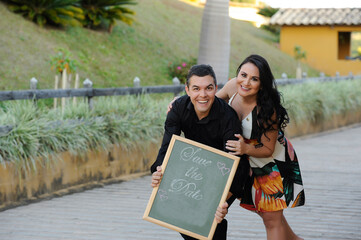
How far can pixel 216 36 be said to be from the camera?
13.8 m

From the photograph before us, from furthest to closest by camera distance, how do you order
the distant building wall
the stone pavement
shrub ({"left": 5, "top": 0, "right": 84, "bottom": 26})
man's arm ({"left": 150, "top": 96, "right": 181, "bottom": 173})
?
the distant building wall
shrub ({"left": 5, "top": 0, "right": 84, "bottom": 26})
the stone pavement
man's arm ({"left": 150, "top": 96, "right": 181, "bottom": 173})

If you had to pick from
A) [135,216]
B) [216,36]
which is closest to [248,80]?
[135,216]

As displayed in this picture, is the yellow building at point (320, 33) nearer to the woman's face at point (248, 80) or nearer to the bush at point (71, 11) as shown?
the bush at point (71, 11)

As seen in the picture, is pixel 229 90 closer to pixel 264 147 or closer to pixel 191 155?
pixel 264 147

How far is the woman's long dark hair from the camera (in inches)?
148

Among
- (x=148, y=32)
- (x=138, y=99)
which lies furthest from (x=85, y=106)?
(x=148, y=32)

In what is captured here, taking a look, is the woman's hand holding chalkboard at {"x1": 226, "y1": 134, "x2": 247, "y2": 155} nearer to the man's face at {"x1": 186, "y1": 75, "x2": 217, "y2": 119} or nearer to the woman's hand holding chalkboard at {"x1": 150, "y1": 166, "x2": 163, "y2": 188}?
the man's face at {"x1": 186, "y1": 75, "x2": 217, "y2": 119}

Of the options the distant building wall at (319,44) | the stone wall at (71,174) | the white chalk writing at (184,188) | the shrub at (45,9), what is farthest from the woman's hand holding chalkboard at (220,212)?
the distant building wall at (319,44)

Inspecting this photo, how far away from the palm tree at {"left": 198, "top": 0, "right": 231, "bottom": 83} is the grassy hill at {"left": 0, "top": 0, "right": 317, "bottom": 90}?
56.4 inches

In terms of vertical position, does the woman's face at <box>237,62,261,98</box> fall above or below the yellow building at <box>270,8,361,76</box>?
below

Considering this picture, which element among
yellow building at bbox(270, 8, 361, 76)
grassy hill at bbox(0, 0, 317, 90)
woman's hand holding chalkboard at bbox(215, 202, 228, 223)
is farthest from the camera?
yellow building at bbox(270, 8, 361, 76)

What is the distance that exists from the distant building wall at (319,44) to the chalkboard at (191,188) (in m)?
27.9

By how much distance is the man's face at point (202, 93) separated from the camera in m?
3.62

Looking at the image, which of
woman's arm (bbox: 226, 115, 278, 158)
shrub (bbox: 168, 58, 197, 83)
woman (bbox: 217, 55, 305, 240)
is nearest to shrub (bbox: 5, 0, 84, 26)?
shrub (bbox: 168, 58, 197, 83)
